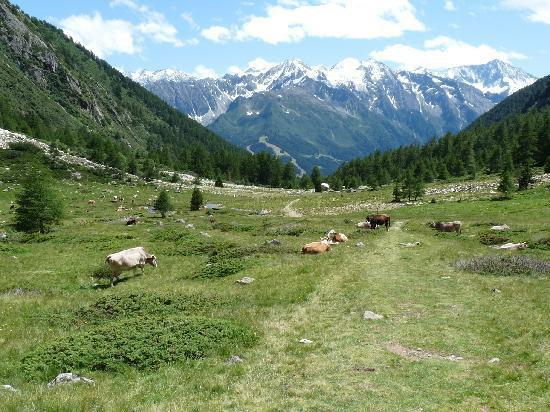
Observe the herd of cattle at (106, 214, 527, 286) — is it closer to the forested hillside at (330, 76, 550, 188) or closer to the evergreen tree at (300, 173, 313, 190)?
the forested hillside at (330, 76, 550, 188)

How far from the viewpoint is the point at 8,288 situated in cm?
2688

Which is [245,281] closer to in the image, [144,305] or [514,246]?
[144,305]

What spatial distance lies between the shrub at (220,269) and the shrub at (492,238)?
2035cm

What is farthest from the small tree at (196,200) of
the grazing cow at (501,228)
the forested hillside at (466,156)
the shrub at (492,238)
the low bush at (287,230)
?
the shrub at (492,238)

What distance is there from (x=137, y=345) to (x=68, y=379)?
261cm

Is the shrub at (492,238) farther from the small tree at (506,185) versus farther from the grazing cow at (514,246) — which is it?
the small tree at (506,185)

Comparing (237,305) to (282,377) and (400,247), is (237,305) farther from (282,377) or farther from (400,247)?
(400,247)

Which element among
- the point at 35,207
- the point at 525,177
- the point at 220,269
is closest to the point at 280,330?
the point at 220,269

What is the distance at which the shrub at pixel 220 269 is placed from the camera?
95.6 ft

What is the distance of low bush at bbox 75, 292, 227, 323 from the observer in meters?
20.6

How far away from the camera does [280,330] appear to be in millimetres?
18516

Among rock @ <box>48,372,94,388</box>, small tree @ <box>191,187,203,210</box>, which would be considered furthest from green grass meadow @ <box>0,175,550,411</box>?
small tree @ <box>191,187,203,210</box>

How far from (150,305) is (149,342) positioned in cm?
563

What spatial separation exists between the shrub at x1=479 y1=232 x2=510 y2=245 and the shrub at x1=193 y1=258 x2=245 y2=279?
20347mm
